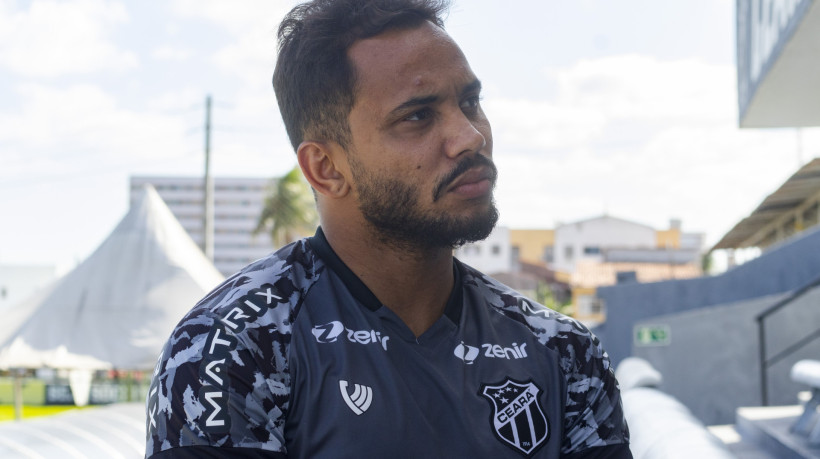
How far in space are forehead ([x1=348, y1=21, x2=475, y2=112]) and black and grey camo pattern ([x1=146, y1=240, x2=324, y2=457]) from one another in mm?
512

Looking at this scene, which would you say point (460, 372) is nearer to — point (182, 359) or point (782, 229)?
point (182, 359)

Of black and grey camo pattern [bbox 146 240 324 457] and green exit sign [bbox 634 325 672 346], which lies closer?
black and grey camo pattern [bbox 146 240 324 457]

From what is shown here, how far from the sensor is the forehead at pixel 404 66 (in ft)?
6.12

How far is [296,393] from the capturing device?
1669 millimetres

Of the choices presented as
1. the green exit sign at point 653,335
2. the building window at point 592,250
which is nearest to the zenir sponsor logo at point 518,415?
the green exit sign at point 653,335

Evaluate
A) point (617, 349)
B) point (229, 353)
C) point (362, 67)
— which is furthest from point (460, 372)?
point (617, 349)

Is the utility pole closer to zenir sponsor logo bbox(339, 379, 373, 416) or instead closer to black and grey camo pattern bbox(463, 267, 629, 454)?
black and grey camo pattern bbox(463, 267, 629, 454)

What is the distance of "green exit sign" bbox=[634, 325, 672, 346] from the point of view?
16.4 meters

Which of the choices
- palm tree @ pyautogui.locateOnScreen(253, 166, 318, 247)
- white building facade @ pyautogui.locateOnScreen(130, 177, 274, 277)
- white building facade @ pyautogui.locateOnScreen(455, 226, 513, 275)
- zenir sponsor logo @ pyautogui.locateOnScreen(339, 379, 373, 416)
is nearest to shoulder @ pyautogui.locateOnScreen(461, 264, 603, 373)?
zenir sponsor logo @ pyautogui.locateOnScreen(339, 379, 373, 416)

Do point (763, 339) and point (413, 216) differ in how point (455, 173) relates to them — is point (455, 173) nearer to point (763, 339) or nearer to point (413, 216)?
point (413, 216)

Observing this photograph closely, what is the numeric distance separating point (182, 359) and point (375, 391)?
1.24 ft

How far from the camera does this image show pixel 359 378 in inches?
67.2

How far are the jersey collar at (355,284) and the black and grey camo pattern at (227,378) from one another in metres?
0.16

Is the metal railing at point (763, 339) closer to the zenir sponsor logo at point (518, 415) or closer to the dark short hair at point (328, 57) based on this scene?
the zenir sponsor logo at point (518, 415)
